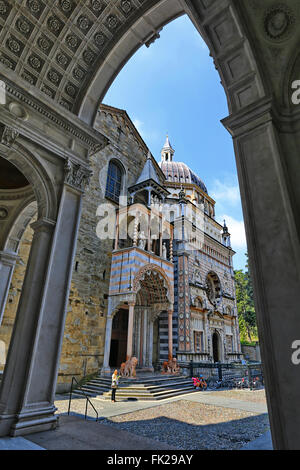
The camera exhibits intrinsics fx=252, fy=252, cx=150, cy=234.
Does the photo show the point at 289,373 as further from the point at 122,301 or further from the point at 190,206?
the point at 190,206

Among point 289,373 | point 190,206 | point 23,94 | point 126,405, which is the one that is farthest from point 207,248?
point 289,373

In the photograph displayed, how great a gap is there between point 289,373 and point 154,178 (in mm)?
17881

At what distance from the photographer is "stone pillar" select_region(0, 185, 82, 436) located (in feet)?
15.5

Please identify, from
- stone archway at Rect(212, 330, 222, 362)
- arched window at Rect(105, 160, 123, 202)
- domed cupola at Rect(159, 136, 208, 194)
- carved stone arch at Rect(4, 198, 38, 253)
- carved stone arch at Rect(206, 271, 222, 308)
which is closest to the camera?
carved stone arch at Rect(4, 198, 38, 253)


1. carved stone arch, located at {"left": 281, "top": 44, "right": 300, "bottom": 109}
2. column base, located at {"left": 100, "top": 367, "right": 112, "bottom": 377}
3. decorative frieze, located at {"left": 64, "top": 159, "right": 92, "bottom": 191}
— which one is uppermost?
decorative frieze, located at {"left": 64, "top": 159, "right": 92, "bottom": 191}

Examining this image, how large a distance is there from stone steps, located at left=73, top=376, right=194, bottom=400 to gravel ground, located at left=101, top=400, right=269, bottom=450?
1.92 metres

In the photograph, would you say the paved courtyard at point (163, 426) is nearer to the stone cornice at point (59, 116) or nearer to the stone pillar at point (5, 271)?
the stone pillar at point (5, 271)

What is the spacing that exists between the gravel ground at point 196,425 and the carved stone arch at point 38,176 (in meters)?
5.91

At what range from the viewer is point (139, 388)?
11508 mm

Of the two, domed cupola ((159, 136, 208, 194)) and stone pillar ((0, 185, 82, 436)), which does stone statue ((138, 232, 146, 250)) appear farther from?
domed cupola ((159, 136, 208, 194))

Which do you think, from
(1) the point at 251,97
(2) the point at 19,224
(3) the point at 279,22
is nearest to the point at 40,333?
(2) the point at 19,224

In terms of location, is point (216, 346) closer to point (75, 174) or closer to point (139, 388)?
point (139, 388)

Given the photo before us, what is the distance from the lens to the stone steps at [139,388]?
11037 mm

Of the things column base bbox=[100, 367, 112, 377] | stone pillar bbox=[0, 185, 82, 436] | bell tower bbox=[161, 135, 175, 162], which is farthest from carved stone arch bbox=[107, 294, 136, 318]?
bell tower bbox=[161, 135, 175, 162]
